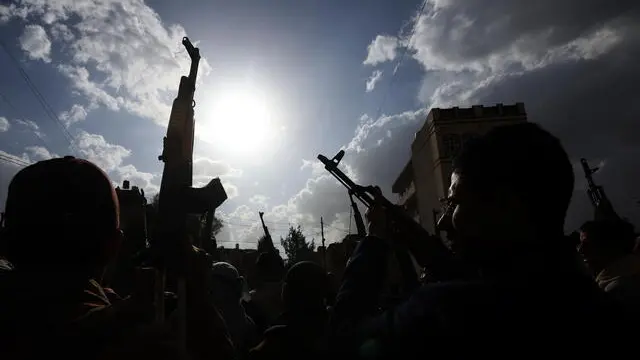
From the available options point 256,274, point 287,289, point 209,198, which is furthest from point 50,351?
point 256,274

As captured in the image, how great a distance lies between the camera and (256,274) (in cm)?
430

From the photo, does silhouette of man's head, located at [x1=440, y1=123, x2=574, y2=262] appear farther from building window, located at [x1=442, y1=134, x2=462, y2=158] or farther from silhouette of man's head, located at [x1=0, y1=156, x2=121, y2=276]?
building window, located at [x1=442, y1=134, x2=462, y2=158]

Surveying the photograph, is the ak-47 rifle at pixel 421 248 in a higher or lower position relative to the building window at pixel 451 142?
lower

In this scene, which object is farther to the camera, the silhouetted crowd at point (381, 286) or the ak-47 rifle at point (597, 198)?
the ak-47 rifle at point (597, 198)

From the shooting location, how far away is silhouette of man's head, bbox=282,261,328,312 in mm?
2219

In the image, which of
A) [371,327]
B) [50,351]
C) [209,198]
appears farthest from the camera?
[209,198]

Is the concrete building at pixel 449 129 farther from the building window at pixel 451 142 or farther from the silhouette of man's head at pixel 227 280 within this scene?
the silhouette of man's head at pixel 227 280

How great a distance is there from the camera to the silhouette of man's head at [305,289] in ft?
7.28

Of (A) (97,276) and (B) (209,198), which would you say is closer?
(A) (97,276)

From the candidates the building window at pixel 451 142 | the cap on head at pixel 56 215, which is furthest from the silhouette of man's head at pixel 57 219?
the building window at pixel 451 142

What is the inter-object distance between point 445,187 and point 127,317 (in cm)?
2659

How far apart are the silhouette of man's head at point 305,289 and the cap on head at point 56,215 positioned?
1.33 metres

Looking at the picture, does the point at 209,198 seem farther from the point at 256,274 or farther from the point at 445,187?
the point at 445,187

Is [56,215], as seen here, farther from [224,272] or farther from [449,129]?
[449,129]
